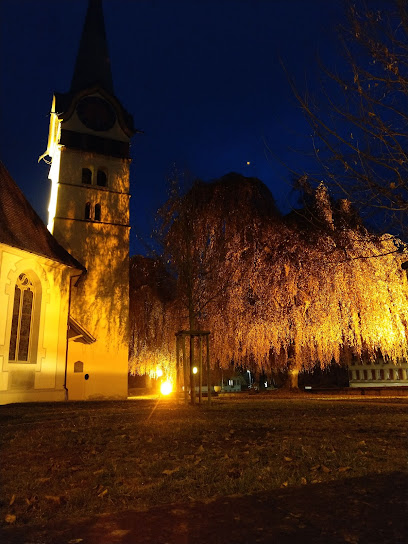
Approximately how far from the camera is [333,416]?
33.4 ft

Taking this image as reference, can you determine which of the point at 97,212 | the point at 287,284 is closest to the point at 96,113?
the point at 97,212

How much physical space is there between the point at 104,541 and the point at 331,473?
2641 mm

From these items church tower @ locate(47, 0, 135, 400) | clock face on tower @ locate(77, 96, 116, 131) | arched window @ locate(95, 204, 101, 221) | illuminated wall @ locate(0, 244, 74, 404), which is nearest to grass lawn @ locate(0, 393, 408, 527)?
illuminated wall @ locate(0, 244, 74, 404)

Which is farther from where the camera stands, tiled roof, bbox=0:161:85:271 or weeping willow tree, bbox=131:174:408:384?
tiled roof, bbox=0:161:85:271

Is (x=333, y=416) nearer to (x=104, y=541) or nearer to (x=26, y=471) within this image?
(x=26, y=471)

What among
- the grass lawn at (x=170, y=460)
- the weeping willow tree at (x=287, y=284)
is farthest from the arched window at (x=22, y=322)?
the grass lawn at (x=170, y=460)

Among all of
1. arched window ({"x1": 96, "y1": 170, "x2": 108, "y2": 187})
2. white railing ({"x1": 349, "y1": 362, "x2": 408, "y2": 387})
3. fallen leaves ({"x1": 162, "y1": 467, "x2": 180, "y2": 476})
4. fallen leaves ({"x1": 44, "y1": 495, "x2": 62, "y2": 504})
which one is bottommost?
fallen leaves ({"x1": 44, "y1": 495, "x2": 62, "y2": 504})

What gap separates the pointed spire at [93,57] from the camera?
30.4m

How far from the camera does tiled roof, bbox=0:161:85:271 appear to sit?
18503 millimetres

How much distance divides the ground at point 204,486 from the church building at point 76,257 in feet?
38.2

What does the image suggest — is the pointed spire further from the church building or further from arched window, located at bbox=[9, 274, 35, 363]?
arched window, located at bbox=[9, 274, 35, 363]

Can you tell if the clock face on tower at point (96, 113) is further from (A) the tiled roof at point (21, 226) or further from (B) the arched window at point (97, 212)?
(A) the tiled roof at point (21, 226)

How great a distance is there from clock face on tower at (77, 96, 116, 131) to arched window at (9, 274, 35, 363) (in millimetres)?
13383

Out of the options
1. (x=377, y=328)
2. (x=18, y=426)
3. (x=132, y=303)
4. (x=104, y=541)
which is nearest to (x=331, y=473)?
(x=104, y=541)
